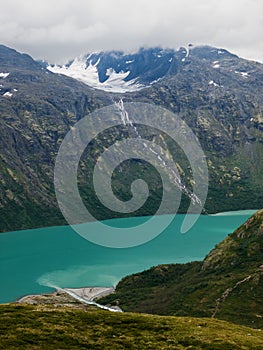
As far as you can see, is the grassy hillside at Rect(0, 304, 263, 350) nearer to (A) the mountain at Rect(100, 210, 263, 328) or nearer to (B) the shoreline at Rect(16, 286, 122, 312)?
(A) the mountain at Rect(100, 210, 263, 328)

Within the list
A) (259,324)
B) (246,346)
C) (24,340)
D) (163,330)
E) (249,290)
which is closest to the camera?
(24,340)

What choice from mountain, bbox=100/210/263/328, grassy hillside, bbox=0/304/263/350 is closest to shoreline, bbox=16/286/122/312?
mountain, bbox=100/210/263/328

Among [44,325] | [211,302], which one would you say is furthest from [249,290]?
[44,325]

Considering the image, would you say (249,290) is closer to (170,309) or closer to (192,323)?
(170,309)

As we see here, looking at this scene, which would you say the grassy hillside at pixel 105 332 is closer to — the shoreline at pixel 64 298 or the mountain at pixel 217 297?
the mountain at pixel 217 297

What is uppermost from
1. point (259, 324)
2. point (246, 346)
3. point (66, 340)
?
point (66, 340)

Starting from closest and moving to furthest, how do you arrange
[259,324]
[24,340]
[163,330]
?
1. [24,340]
2. [163,330]
3. [259,324]

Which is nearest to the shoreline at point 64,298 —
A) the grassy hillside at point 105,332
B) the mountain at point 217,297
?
the mountain at point 217,297

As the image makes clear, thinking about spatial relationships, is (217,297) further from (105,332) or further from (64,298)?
(105,332)

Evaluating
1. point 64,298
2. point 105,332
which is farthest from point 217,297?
point 105,332
